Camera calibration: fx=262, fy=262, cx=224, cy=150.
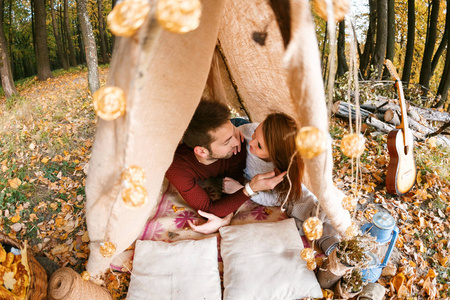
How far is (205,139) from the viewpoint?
6.54ft

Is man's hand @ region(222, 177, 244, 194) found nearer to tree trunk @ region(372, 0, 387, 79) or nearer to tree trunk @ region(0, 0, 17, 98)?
tree trunk @ region(372, 0, 387, 79)

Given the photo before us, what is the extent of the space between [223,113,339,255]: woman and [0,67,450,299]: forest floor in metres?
0.45

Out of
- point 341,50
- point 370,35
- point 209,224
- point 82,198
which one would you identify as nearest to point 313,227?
point 209,224

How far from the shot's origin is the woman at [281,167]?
1.89m

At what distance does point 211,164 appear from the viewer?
2.40 meters

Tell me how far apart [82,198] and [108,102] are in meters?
2.74

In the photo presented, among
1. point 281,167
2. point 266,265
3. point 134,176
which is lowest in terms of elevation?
point 266,265

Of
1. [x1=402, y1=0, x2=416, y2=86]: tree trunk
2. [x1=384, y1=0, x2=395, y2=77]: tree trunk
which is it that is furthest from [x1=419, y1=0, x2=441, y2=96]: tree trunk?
[x1=384, y1=0, x2=395, y2=77]: tree trunk

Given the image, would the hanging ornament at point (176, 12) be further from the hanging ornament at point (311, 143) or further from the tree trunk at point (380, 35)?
the tree trunk at point (380, 35)

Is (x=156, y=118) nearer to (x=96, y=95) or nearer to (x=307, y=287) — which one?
(x=96, y=95)

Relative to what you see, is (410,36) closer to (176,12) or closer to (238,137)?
(238,137)

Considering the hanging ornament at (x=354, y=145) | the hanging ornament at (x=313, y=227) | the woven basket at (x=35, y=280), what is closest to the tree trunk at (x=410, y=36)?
the hanging ornament at (x=313, y=227)

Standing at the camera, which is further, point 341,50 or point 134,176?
point 341,50

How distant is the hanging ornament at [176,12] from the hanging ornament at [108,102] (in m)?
0.23
